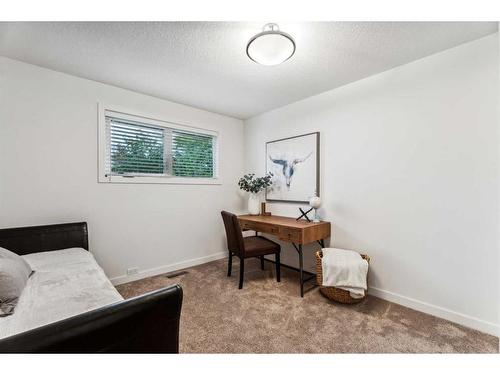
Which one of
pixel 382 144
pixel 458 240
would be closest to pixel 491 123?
pixel 382 144

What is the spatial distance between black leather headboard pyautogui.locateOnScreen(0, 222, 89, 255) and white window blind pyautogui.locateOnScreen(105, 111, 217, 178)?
672mm

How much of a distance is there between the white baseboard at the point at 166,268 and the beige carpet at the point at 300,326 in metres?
0.10

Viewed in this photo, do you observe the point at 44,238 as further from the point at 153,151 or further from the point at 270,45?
the point at 270,45

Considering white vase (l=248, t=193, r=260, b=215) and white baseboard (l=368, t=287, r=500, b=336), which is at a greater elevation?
white vase (l=248, t=193, r=260, b=215)

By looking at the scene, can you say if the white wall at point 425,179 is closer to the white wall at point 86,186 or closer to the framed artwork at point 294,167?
the framed artwork at point 294,167

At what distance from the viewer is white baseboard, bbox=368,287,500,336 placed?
1708 mm

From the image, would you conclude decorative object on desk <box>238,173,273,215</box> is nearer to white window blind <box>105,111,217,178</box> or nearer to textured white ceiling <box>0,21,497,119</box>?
white window blind <box>105,111,217,178</box>

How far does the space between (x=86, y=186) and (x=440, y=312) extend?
11.7 ft

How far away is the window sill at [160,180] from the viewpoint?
2555mm

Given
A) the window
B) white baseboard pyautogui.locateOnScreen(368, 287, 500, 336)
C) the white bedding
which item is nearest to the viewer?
the white bedding

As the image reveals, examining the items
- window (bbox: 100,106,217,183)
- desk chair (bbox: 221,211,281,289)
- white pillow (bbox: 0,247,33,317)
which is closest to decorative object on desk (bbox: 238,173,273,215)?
window (bbox: 100,106,217,183)

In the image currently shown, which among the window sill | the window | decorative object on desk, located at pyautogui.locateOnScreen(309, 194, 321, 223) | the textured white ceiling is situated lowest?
decorative object on desk, located at pyautogui.locateOnScreen(309, 194, 321, 223)
